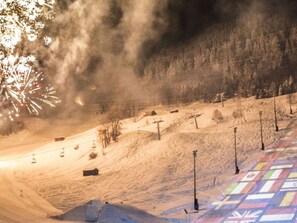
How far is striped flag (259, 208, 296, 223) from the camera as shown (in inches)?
1062

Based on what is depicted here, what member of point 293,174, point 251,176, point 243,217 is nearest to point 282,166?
point 293,174

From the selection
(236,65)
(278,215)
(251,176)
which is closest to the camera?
(278,215)

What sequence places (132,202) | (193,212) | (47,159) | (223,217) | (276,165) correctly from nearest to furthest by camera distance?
(223,217) < (193,212) < (132,202) < (276,165) < (47,159)

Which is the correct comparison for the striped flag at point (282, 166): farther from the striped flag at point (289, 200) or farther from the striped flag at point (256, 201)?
the striped flag at point (256, 201)

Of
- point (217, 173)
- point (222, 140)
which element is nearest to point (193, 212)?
point (217, 173)

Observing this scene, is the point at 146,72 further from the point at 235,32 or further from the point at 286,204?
the point at 286,204

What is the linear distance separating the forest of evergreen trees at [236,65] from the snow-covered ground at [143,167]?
28505 mm

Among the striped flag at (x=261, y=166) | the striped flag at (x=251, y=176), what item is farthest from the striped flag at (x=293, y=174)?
the striped flag at (x=261, y=166)

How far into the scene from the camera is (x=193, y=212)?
102ft

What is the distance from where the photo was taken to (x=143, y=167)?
5041 cm

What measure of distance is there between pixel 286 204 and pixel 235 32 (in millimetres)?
104750

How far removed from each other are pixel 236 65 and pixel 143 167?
253ft

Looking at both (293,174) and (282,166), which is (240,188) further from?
(282,166)

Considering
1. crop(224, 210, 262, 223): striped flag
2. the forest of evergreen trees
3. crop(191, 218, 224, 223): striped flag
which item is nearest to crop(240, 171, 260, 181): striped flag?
crop(224, 210, 262, 223): striped flag
